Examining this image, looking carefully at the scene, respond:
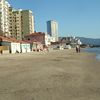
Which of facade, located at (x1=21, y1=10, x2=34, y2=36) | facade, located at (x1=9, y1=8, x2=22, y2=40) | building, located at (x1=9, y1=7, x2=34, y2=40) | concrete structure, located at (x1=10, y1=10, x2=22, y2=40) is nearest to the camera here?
concrete structure, located at (x1=10, y1=10, x2=22, y2=40)

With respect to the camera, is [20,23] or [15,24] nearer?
[15,24]

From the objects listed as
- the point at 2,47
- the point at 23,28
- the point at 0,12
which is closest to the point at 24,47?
the point at 2,47

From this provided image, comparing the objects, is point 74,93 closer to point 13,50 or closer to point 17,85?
point 17,85

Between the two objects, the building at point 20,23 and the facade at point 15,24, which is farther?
the building at point 20,23

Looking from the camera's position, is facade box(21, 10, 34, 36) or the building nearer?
the building

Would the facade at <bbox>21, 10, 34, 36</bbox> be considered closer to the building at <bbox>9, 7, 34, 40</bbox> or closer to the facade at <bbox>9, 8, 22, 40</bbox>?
the building at <bbox>9, 7, 34, 40</bbox>

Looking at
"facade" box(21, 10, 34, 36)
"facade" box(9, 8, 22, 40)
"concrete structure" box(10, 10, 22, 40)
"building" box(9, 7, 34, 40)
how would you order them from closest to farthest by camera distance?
1. "concrete structure" box(10, 10, 22, 40)
2. "facade" box(9, 8, 22, 40)
3. "building" box(9, 7, 34, 40)
4. "facade" box(21, 10, 34, 36)

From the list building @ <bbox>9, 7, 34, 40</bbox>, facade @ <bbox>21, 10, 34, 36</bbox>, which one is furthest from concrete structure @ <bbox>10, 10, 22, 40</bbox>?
facade @ <bbox>21, 10, 34, 36</bbox>

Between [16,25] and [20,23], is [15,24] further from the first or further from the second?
[20,23]

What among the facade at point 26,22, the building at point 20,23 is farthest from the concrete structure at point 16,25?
the facade at point 26,22

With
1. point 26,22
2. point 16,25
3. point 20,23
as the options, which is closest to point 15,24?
point 16,25

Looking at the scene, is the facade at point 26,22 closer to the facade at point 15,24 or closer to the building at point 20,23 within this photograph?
the building at point 20,23

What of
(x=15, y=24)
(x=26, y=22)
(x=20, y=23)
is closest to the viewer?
(x=15, y=24)

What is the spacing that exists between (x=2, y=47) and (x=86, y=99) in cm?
6056
